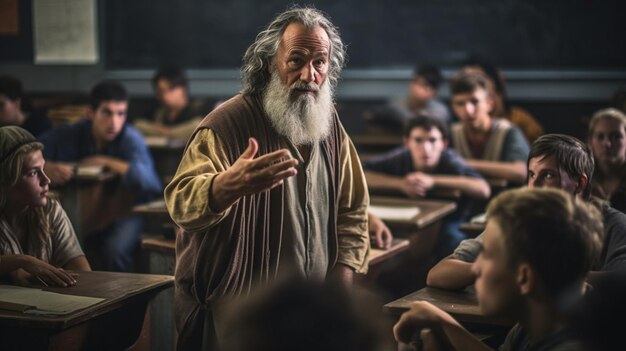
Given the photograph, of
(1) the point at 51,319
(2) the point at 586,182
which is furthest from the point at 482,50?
(1) the point at 51,319

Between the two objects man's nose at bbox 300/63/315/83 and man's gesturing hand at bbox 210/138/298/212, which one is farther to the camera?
man's nose at bbox 300/63/315/83

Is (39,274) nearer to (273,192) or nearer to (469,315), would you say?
(273,192)

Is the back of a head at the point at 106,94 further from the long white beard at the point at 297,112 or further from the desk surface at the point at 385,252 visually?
the long white beard at the point at 297,112

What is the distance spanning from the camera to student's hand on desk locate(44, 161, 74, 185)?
501 centimetres

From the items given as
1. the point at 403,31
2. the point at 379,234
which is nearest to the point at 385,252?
the point at 379,234

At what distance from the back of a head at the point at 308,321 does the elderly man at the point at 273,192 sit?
1335 mm

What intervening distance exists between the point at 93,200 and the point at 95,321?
271 cm

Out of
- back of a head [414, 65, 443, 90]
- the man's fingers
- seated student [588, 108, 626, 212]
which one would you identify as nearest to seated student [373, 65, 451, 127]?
back of a head [414, 65, 443, 90]

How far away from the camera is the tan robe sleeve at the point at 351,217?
303cm

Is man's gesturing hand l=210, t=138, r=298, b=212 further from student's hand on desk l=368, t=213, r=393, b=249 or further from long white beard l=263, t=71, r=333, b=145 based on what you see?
student's hand on desk l=368, t=213, r=393, b=249

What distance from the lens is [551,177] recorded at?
2.78 metres

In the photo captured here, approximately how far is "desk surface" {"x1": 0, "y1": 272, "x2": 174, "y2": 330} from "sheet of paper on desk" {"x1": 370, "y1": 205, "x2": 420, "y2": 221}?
1.57 m

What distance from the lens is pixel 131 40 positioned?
9133 millimetres

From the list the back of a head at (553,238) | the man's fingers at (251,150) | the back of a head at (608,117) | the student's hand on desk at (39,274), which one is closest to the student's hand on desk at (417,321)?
the back of a head at (553,238)
